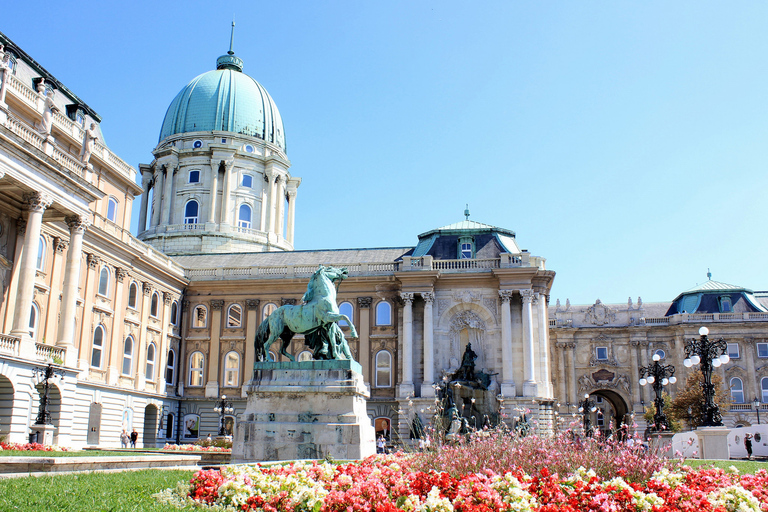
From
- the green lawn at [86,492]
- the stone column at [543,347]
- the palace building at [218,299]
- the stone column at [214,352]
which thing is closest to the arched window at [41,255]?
the palace building at [218,299]

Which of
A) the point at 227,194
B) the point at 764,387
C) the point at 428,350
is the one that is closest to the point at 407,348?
the point at 428,350

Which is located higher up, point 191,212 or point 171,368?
point 191,212

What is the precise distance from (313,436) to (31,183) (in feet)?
62.5

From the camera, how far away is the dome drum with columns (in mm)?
62188

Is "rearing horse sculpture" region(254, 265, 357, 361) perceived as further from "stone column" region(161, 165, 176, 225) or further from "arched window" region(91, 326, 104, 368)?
"stone column" region(161, 165, 176, 225)

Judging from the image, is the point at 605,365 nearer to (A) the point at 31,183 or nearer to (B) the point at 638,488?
(A) the point at 31,183

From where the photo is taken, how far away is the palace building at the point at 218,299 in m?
32.1

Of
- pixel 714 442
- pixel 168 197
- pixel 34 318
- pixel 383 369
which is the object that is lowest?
pixel 714 442

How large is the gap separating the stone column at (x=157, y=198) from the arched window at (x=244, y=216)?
23.4 ft

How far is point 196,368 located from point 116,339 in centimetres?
970

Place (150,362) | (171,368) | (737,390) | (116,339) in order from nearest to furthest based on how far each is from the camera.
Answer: (116,339) < (150,362) < (171,368) < (737,390)

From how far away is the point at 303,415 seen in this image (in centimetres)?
1800

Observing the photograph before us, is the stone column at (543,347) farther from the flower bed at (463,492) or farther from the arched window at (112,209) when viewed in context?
the flower bed at (463,492)

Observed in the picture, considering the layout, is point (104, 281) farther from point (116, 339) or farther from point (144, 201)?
point (144, 201)
